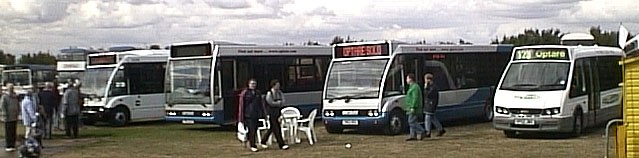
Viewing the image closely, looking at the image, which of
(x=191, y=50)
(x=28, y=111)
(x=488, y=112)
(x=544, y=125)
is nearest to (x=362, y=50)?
(x=191, y=50)

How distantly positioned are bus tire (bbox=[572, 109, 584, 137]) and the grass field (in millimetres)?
150

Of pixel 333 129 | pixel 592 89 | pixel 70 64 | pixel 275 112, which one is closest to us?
pixel 275 112

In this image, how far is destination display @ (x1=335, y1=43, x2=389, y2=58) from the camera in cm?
2255

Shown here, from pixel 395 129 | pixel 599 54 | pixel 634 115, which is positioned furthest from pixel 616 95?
pixel 634 115

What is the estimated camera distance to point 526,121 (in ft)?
65.8

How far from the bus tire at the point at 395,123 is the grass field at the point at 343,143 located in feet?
0.86

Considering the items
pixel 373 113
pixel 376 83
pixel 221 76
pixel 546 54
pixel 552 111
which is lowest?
pixel 373 113

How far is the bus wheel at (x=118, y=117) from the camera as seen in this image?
93.0ft

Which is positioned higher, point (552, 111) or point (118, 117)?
point (552, 111)

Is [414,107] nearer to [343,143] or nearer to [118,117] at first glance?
[343,143]

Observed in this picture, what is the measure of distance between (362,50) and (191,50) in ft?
14.7

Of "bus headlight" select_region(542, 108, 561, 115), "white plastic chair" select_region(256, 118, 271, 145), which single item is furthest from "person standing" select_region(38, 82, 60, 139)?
"bus headlight" select_region(542, 108, 561, 115)

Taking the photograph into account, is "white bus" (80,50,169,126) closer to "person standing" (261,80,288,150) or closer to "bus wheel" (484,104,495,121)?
"bus wheel" (484,104,495,121)

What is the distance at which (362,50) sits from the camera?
22781 mm
